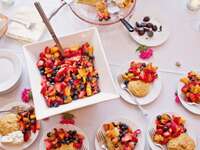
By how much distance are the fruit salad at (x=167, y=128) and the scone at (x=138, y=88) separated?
0.10 m

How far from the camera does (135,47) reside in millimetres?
1392

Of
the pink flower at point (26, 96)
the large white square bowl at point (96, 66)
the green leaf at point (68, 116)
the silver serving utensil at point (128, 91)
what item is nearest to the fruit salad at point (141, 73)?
the silver serving utensil at point (128, 91)

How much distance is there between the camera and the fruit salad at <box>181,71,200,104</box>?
1.26 m

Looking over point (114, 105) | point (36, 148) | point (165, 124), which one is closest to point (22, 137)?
point (36, 148)

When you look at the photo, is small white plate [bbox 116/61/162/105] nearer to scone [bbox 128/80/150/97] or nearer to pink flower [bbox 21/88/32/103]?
scone [bbox 128/80/150/97]

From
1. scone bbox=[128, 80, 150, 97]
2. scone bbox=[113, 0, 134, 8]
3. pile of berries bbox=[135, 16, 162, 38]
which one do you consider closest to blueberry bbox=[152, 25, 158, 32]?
pile of berries bbox=[135, 16, 162, 38]

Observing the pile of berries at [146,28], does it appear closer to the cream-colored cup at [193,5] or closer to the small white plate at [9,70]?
the cream-colored cup at [193,5]

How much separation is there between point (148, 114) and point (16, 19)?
0.63 metres

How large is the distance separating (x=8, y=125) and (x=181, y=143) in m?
0.57

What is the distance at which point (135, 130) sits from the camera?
123 cm

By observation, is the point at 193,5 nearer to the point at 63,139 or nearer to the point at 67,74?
the point at 67,74

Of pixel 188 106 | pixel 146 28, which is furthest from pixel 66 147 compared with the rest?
pixel 146 28

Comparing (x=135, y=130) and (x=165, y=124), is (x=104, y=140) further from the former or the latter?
(x=165, y=124)

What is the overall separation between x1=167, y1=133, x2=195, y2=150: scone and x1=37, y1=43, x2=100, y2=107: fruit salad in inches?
11.6
